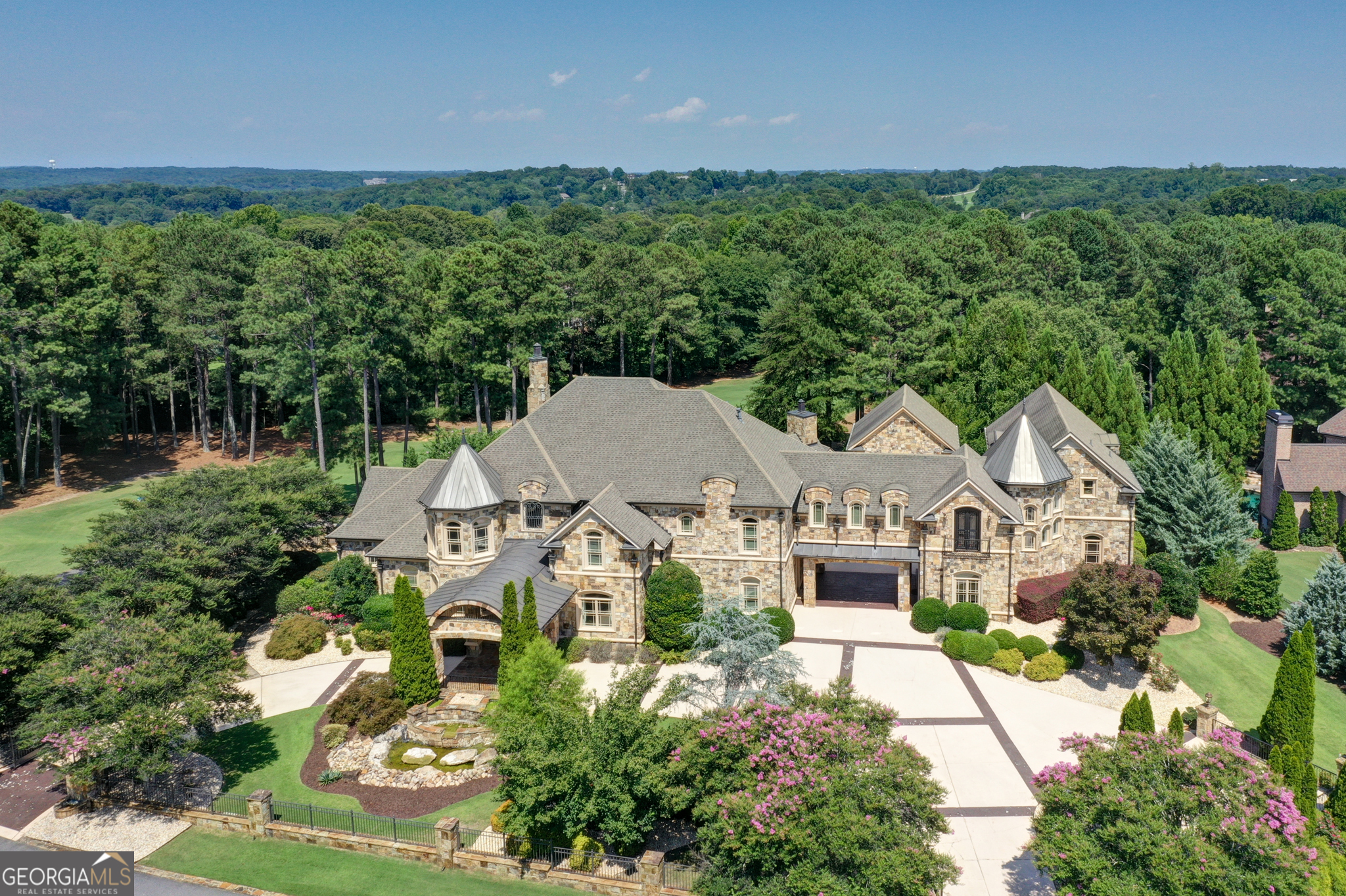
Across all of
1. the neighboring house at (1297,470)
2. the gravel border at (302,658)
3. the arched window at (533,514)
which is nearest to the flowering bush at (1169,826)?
the arched window at (533,514)

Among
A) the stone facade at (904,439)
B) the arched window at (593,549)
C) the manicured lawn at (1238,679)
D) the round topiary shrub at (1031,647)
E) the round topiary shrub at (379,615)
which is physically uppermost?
the stone facade at (904,439)

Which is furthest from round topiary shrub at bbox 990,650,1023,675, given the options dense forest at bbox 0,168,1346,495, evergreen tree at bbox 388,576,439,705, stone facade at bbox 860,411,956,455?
dense forest at bbox 0,168,1346,495

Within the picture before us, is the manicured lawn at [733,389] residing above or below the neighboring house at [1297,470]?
above

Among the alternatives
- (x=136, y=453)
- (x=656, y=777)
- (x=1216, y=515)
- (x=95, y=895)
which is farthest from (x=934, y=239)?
(x=95, y=895)

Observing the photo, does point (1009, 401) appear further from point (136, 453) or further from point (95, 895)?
point (136, 453)

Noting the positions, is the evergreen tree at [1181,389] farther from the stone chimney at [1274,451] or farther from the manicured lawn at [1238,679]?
the manicured lawn at [1238,679]

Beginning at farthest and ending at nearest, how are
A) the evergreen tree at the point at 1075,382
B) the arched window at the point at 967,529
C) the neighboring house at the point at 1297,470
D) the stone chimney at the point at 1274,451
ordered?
the evergreen tree at the point at 1075,382 < the stone chimney at the point at 1274,451 < the neighboring house at the point at 1297,470 < the arched window at the point at 967,529
